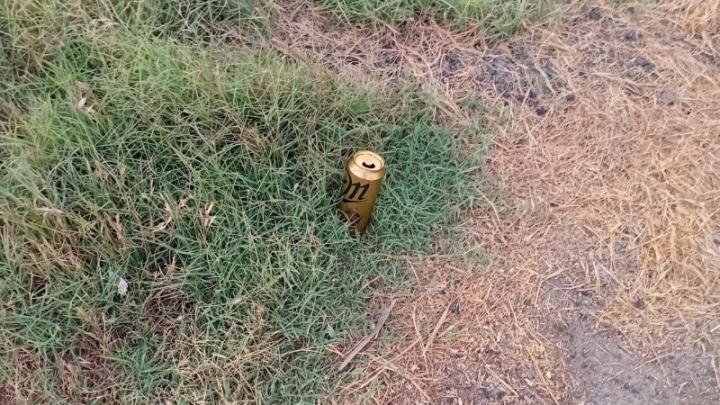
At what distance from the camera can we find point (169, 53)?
202 cm

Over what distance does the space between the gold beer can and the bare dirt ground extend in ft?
0.77

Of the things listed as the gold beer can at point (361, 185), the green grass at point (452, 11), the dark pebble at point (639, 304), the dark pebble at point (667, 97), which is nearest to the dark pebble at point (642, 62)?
the dark pebble at point (667, 97)

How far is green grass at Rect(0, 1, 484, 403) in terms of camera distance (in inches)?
67.3

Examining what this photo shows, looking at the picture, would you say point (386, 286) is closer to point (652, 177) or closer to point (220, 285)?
point (220, 285)

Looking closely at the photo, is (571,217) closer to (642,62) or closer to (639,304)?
(639,304)

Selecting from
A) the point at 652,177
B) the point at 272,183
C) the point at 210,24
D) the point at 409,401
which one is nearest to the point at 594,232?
the point at 652,177

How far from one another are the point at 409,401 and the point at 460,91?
1.09 m

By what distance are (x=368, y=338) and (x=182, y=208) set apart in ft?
2.13

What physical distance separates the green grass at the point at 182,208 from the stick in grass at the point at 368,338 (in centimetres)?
3

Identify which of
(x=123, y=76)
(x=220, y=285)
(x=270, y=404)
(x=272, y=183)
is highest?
(x=123, y=76)

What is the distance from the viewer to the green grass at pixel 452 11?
7.63ft

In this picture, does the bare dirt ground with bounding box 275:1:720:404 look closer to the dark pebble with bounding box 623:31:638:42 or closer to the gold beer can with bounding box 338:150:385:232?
the dark pebble with bounding box 623:31:638:42

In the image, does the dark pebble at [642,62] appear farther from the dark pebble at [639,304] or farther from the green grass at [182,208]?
the dark pebble at [639,304]

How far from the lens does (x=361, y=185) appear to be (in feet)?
5.99
